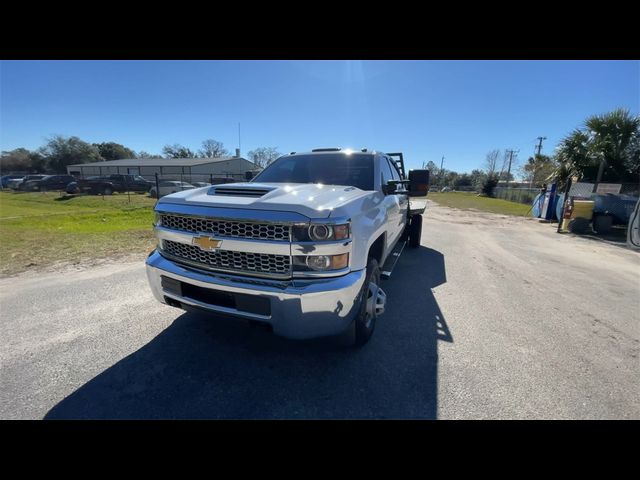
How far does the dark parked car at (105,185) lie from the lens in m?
20.5

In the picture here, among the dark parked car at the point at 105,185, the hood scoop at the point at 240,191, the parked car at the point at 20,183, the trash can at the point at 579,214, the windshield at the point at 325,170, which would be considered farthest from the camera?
the parked car at the point at 20,183

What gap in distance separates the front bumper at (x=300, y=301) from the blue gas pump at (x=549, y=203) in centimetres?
1646

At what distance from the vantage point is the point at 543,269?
18.7 feet

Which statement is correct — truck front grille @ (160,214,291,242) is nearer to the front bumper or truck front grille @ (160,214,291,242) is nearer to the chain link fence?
the front bumper

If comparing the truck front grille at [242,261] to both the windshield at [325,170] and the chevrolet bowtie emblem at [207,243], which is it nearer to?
the chevrolet bowtie emblem at [207,243]

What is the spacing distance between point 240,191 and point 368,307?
1.60 m

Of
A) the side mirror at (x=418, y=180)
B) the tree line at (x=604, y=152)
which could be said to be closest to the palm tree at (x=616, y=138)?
the tree line at (x=604, y=152)

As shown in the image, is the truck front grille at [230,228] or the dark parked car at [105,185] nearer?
the truck front grille at [230,228]

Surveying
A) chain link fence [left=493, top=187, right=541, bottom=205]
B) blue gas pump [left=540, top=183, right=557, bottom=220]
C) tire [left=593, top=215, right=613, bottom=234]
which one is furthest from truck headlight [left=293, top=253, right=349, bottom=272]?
chain link fence [left=493, top=187, right=541, bottom=205]

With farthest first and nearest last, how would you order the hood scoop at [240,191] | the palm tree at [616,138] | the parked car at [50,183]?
the parked car at [50,183] < the palm tree at [616,138] < the hood scoop at [240,191]

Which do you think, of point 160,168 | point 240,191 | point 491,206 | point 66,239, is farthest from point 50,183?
point 491,206

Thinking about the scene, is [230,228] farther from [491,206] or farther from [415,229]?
[491,206]

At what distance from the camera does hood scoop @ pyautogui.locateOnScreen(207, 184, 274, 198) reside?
2426 millimetres
